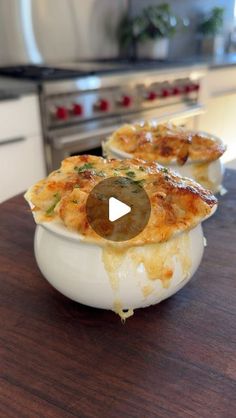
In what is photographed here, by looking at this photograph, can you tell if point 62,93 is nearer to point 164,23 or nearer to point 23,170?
point 23,170

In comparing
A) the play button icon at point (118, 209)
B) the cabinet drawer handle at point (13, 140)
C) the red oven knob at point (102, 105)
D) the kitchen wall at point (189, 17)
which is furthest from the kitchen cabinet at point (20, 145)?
the kitchen wall at point (189, 17)

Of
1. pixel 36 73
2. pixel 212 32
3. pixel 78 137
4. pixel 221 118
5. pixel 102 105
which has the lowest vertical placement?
pixel 221 118

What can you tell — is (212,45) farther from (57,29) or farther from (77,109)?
(77,109)

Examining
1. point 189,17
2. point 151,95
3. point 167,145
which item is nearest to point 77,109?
point 151,95

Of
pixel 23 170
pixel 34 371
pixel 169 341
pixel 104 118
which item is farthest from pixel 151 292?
pixel 104 118

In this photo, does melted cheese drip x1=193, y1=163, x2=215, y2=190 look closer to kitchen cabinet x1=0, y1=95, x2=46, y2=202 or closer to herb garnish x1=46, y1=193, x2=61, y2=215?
herb garnish x1=46, y1=193, x2=61, y2=215

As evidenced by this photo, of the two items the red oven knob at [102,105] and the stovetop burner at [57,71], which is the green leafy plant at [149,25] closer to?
the stovetop burner at [57,71]
